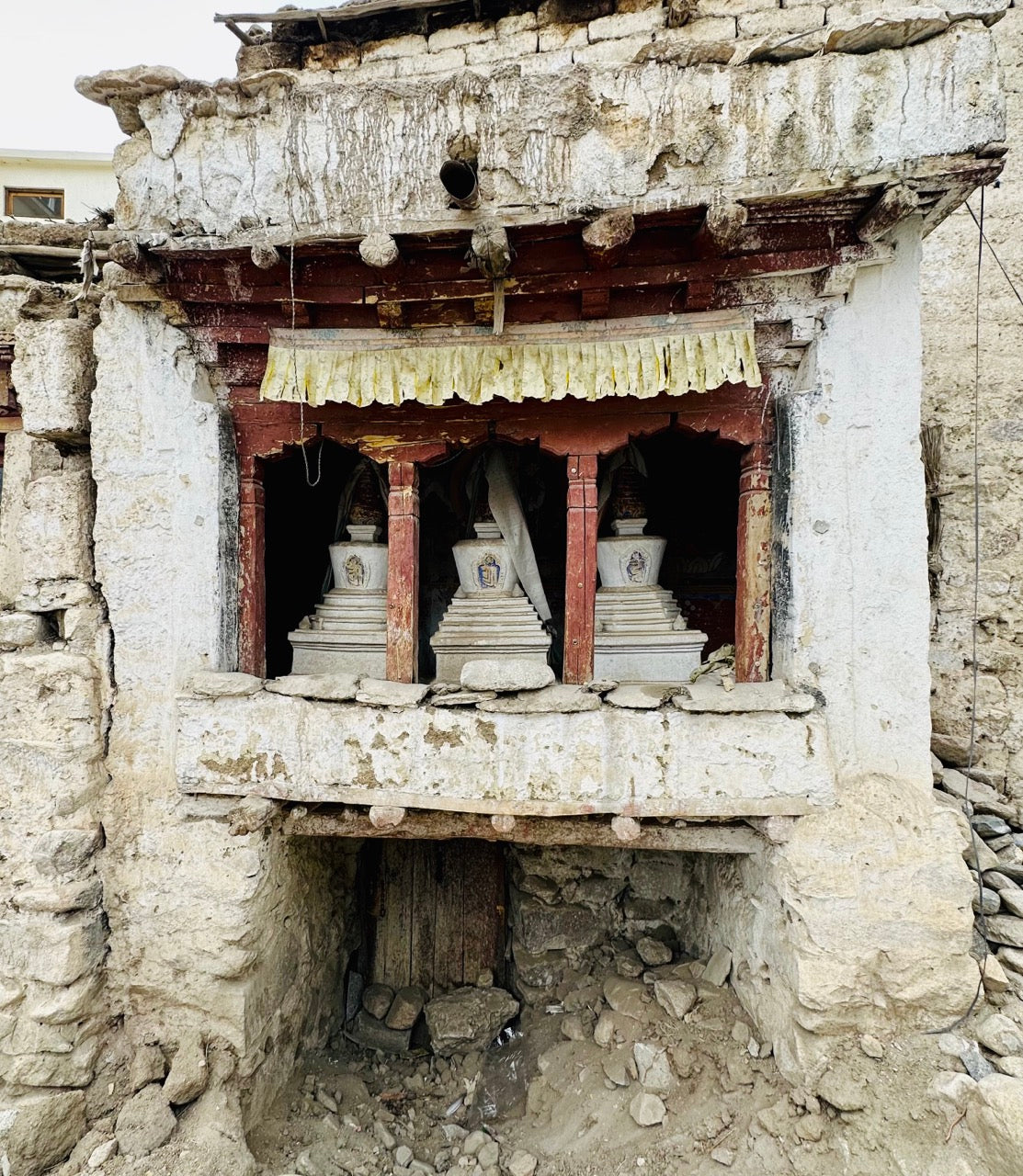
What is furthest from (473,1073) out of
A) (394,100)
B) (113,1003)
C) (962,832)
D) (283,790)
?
(394,100)

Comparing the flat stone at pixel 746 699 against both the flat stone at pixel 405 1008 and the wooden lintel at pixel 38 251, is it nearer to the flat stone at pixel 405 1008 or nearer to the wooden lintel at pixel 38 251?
the flat stone at pixel 405 1008

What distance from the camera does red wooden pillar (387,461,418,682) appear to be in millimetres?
3844

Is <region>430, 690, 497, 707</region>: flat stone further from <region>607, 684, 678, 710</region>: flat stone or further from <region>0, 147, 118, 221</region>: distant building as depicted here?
<region>0, 147, 118, 221</region>: distant building

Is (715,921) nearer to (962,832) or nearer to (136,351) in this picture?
(962,832)

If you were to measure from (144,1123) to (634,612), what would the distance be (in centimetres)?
392

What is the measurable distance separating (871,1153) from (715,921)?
4.69 feet

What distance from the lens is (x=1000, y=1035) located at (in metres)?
3.12

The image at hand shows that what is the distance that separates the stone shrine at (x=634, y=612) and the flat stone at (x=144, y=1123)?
3.37 metres

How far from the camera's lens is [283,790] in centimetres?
365

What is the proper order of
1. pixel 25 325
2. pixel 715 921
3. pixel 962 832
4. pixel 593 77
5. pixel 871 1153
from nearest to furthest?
1. pixel 871 1153
2. pixel 593 77
3. pixel 962 832
4. pixel 25 325
5. pixel 715 921

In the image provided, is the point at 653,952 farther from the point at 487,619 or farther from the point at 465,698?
the point at 487,619

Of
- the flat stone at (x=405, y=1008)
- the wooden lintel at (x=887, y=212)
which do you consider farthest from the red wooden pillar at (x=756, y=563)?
the flat stone at (x=405, y=1008)

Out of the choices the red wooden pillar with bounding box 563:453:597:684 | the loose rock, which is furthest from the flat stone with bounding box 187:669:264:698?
the loose rock

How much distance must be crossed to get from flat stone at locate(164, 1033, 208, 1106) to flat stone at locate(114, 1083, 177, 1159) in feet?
0.16
